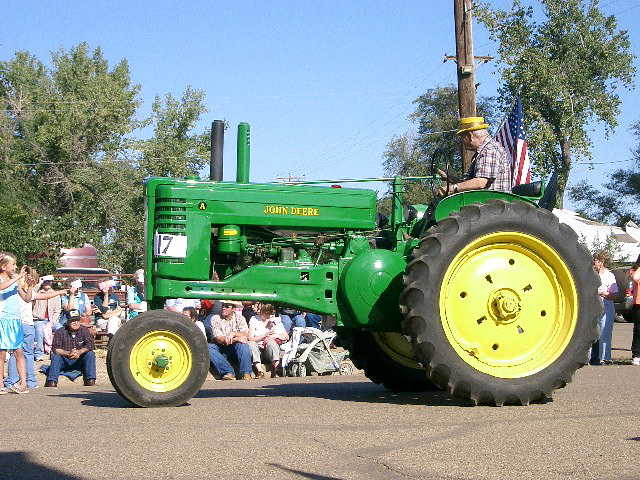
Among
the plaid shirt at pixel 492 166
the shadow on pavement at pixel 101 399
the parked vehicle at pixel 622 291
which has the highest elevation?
the plaid shirt at pixel 492 166

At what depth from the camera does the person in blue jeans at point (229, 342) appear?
1384 cm

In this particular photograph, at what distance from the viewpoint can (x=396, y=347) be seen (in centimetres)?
922

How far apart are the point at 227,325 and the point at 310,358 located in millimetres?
1458

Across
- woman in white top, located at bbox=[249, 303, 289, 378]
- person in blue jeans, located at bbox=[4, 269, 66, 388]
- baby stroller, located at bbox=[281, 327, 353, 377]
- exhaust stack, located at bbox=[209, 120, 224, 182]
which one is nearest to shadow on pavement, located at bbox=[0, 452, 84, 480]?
exhaust stack, located at bbox=[209, 120, 224, 182]

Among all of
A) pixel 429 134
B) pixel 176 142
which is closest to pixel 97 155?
pixel 176 142

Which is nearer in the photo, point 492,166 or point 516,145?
point 492,166

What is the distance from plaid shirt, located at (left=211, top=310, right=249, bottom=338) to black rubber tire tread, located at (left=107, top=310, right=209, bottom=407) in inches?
245

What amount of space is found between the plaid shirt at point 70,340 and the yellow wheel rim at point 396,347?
525 centimetres

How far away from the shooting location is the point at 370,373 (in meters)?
9.27

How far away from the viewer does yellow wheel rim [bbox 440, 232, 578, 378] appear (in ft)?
25.7

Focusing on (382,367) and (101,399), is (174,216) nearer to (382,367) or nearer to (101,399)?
(101,399)

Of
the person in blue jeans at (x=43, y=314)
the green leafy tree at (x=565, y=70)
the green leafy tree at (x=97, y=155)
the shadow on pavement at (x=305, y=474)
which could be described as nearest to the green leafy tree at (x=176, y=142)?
the green leafy tree at (x=97, y=155)

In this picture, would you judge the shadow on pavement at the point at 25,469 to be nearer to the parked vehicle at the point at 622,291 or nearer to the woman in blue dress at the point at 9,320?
the woman in blue dress at the point at 9,320

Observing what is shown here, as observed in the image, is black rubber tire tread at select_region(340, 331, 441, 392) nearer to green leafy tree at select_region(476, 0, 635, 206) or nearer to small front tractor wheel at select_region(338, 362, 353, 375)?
small front tractor wheel at select_region(338, 362, 353, 375)
